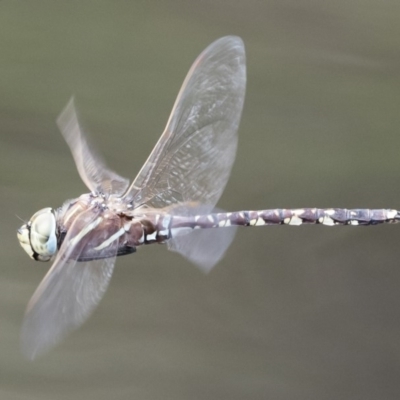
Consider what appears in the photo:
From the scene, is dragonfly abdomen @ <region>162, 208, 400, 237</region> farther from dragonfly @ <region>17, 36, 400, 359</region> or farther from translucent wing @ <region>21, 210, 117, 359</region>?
translucent wing @ <region>21, 210, 117, 359</region>

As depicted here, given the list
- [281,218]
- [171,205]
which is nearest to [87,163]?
[171,205]

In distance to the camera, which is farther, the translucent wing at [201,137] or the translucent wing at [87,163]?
the translucent wing at [87,163]

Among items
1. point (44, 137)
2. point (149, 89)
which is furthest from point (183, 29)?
point (44, 137)

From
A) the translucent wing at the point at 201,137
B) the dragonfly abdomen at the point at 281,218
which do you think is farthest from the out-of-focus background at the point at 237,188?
the translucent wing at the point at 201,137

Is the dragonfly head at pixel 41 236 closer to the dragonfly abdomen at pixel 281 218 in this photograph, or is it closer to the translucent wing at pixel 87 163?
the translucent wing at pixel 87 163

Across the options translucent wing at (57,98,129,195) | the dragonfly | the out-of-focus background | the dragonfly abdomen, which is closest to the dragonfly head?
the dragonfly

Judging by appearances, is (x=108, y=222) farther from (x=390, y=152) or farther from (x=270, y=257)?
(x=390, y=152)
